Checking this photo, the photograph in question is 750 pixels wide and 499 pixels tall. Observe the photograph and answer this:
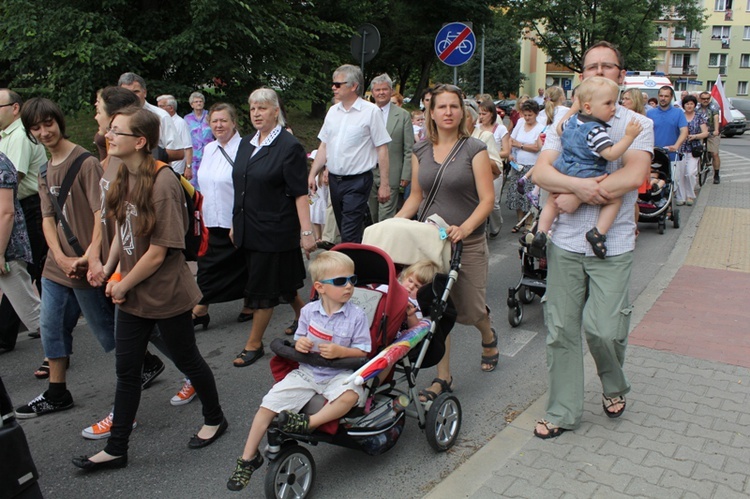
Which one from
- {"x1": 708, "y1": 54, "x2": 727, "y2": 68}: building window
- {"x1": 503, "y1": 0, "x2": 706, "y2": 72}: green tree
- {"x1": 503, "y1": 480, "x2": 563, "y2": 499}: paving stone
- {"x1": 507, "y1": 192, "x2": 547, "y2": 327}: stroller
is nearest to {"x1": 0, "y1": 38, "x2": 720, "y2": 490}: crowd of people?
{"x1": 503, "y1": 480, "x2": 563, "y2": 499}: paving stone

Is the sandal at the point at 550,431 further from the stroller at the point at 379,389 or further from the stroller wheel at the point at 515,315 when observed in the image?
the stroller wheel at the point at 515,315

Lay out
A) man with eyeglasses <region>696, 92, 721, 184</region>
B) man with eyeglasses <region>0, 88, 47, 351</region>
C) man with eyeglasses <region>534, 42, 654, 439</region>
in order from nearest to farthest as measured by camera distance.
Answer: man with eyeglasses <region>534, 42, 654, 439</region> → man with eyeglasses <region>0, 88, 47, 351</region> → man with eyeglasses <region>696, 92, 721, 184</region>

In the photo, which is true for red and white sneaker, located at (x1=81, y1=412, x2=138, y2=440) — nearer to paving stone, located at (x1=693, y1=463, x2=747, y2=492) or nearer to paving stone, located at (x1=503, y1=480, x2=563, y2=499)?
paving stone, located at (x1=503, y1=480, x2=563, y2=499)

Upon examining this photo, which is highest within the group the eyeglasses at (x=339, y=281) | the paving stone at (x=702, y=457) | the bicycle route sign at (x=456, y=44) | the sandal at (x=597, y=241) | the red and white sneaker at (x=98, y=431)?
the bicycle route sign at (x=456, y=44)

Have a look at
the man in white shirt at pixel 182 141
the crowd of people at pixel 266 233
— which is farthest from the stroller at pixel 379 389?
the man in white shirt at pixel 182 141

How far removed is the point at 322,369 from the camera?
Result: 345 cm

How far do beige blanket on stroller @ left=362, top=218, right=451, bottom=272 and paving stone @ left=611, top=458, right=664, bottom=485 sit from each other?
1.46 m

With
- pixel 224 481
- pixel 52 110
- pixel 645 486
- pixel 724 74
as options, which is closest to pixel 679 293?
pixel 645 486

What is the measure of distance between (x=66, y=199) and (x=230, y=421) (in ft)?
5.76

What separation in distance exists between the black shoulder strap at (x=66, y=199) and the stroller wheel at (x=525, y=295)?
12.8 ft

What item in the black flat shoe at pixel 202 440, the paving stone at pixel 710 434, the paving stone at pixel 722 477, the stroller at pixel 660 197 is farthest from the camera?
the stroller at pixel 660 197

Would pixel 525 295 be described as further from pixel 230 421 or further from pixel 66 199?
pixel 66 199

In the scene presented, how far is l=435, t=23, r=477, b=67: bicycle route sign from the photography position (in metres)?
11.3

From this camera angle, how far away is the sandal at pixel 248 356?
17.2ft
